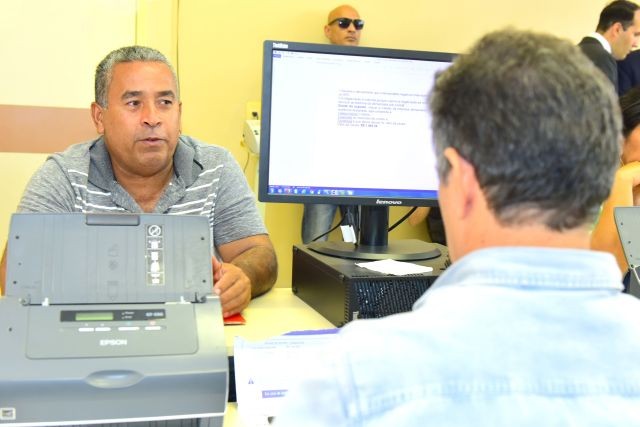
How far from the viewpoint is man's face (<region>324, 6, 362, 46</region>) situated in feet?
12.8

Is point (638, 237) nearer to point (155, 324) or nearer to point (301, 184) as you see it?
point (301, 184)

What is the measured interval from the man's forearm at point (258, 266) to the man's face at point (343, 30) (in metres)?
2.29

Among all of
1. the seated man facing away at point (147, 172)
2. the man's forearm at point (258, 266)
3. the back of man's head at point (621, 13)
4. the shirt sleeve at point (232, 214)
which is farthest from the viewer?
the back of man's head at point (621, 13)

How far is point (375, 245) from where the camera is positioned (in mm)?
1680

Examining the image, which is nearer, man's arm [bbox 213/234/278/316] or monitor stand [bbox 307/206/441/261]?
man's arm [bbox 213/234/278/316]

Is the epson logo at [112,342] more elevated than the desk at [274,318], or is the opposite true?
the epson logo at [112,342]

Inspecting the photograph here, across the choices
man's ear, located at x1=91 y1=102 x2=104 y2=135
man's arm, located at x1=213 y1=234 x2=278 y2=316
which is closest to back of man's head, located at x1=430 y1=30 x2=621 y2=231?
man's arm, located at x1=213 y1=234 x2=278 y2=316

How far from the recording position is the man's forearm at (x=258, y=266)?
5.50 ft

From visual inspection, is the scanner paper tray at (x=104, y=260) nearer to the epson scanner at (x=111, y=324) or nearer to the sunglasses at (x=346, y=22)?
the epson scanner at (x=111, y=324)

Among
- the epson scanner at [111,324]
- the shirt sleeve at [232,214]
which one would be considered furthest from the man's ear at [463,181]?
the shirt sleeve at [232,214]

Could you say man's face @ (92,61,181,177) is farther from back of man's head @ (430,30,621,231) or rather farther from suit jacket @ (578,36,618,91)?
suit jacket @ (578,36,618,91)

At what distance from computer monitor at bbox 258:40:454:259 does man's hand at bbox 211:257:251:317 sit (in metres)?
0.18

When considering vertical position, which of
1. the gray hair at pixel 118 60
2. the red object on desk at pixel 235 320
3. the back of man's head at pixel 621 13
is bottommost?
the red object on desk at pixel 235 320

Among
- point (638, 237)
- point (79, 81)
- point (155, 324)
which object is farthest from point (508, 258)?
point (79, 81)
